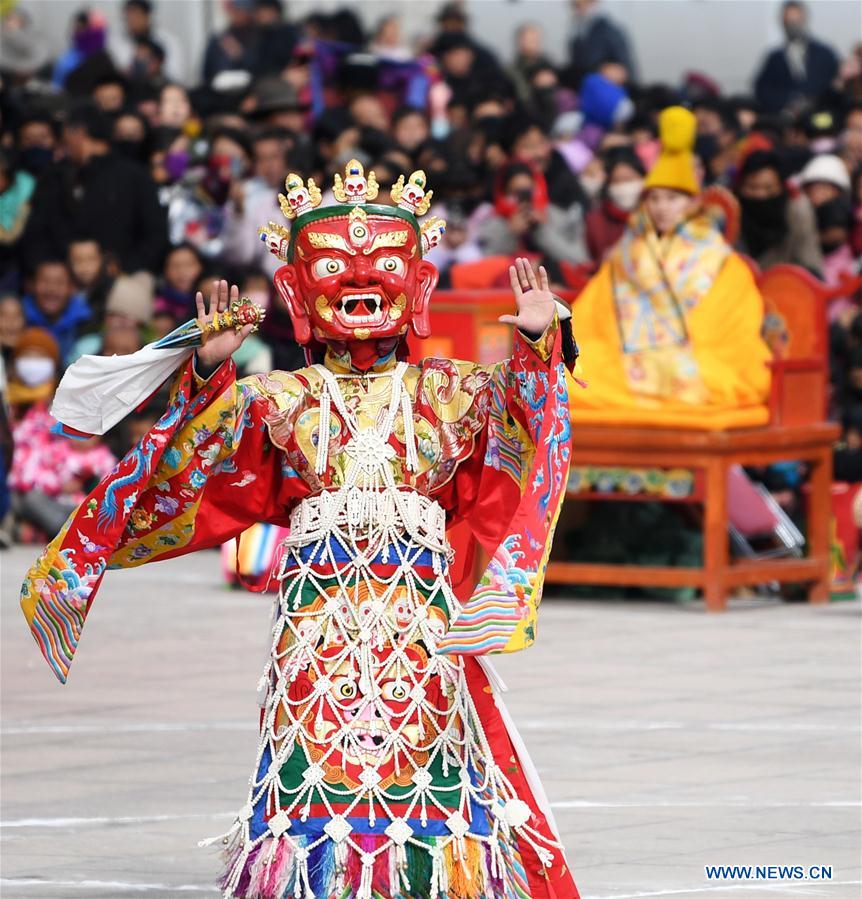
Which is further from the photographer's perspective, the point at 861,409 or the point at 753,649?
the point at 861,409

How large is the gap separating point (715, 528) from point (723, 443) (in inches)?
15.0

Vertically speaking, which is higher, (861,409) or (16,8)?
(16,8)

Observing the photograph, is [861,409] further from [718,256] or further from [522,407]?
[522,407]

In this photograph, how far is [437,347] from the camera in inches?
467

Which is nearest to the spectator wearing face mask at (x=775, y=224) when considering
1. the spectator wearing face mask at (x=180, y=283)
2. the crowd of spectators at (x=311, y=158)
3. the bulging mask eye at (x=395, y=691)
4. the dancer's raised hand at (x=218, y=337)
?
the crowd of spectators at (x=311, y=158)

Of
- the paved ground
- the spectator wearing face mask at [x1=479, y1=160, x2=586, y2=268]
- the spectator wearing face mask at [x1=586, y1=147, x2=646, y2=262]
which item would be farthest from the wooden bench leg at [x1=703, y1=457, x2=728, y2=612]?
the spectator wearing face mask at [x1=479, y1=160, x2=586, y2=268]

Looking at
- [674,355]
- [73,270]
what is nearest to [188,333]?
[674,355]

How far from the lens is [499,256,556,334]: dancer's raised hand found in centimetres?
557

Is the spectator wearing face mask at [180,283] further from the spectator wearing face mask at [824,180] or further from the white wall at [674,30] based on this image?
the white wall at [674,30]

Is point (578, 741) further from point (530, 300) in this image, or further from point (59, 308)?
point (59, 308)

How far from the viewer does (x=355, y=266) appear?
582 centimetres

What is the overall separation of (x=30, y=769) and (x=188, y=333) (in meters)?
2.66

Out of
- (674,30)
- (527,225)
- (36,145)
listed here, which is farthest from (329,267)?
(674,30)

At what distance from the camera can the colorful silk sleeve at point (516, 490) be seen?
17.7ft
